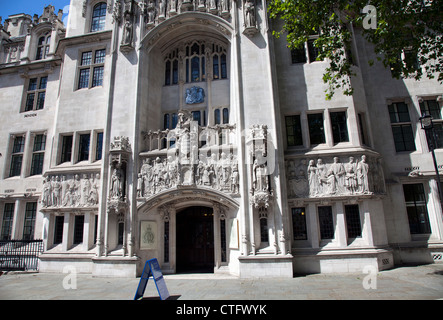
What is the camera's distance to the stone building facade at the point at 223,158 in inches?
538

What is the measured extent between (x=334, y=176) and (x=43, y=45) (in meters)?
23.7

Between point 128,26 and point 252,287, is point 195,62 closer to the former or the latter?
point 128,26

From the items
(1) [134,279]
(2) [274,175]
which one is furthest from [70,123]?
(2) [274,175]

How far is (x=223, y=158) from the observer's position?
14.5 m

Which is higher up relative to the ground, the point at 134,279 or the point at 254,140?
the point at 254,140

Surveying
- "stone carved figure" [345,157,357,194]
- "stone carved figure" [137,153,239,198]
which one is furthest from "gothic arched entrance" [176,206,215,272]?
"stone carved figure" [345,157,357,194]

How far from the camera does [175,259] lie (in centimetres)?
1525

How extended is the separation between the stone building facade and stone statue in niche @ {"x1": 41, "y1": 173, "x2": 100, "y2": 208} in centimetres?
8

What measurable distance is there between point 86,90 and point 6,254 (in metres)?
10.5

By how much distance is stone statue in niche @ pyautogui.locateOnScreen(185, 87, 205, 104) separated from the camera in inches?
675

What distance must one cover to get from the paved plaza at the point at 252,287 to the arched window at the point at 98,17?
51.7 ft

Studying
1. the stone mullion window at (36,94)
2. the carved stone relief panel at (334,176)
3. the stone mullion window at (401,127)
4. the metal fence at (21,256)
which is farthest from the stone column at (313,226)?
the stone mullion window at (36,94)

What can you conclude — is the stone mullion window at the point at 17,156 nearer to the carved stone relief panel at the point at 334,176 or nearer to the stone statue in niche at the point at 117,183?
the stone statue in niche at the point at 117,183
